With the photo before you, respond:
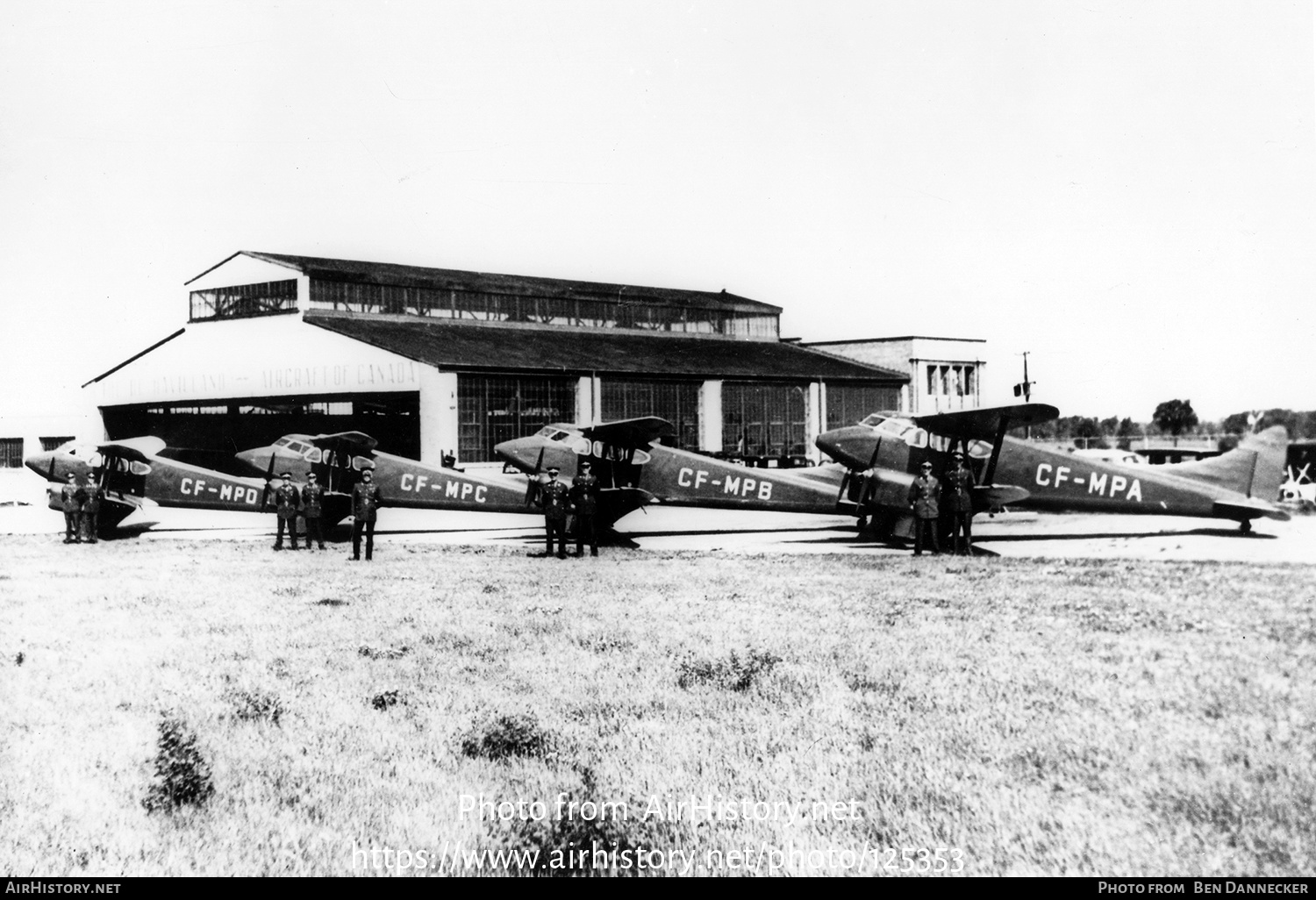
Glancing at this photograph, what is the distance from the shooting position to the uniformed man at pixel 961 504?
14.3 meters

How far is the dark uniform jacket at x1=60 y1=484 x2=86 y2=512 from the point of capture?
16.4m

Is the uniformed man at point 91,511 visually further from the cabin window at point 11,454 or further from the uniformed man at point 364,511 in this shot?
the cabin window at point 11,454

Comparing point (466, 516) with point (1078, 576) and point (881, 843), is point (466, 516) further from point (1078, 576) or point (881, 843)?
point (881, 843)

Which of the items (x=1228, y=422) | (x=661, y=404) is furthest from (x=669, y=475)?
(x=661, y=404)

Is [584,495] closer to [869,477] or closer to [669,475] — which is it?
[669,475]

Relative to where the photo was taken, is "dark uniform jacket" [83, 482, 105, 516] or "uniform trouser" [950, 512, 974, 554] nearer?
"uniform trouser" [950, 512, 974, 554]

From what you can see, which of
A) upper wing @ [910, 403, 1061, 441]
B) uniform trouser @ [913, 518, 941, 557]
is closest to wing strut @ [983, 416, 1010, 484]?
upper wing @ [910, 403, 1061, 441]

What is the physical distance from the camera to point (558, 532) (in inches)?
571

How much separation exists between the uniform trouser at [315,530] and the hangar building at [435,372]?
24.9ft

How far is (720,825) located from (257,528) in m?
16.5

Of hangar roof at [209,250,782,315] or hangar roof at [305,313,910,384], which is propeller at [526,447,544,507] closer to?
hangar roof at [305,313,910,384]

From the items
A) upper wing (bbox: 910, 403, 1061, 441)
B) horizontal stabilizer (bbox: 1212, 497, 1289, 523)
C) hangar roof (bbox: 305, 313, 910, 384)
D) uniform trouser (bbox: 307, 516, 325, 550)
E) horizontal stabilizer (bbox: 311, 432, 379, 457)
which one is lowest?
uniform trouser (bbox: 307, 516, 325, 550)

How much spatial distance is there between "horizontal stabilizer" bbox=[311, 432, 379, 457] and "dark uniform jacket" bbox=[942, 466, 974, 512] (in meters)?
10.3

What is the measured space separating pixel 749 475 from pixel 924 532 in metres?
3.62
